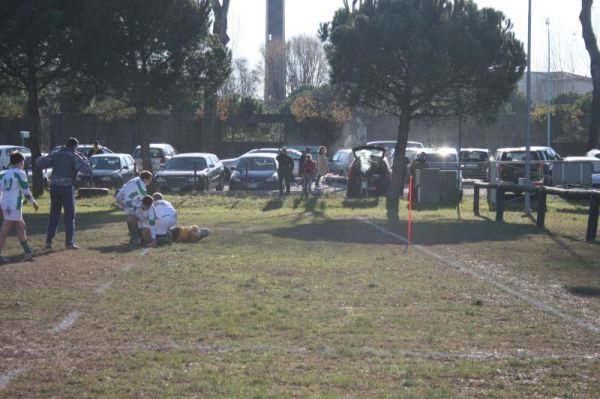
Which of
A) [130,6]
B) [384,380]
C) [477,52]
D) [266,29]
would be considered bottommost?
[384,380]

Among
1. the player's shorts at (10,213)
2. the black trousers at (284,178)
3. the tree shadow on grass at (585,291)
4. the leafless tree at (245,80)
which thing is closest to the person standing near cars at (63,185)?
the player's shorts at (10,213)

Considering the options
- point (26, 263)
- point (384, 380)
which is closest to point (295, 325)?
point (384, 380)

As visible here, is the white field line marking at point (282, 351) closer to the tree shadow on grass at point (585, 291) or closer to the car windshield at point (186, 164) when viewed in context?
the tree shadow on grass at point (585, 291)

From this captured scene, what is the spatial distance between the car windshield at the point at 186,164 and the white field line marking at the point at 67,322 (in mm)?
23483

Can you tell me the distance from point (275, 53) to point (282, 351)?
74.7 metres

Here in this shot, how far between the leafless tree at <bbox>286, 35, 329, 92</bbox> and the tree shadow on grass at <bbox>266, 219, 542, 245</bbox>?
5892 centimetres

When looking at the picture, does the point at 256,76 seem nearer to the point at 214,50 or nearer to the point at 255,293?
the point at 214,50

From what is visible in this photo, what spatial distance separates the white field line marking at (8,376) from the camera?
686cm

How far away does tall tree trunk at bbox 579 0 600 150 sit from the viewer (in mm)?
34219

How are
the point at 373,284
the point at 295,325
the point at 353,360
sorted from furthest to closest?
1. the point at 373,284
2. the point at 295,325
3. the point at 353,360

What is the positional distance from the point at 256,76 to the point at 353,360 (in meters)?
75.4

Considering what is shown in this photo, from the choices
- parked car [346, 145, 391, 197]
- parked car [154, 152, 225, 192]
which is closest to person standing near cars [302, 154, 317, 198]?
parked car [346, 145, 391, 197]

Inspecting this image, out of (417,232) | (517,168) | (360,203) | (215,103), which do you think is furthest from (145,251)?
(215,103)

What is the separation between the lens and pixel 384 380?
7121mm
